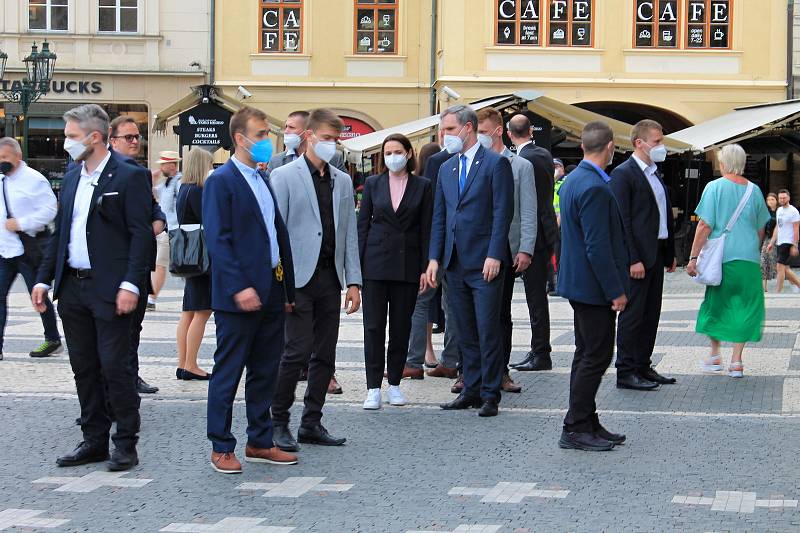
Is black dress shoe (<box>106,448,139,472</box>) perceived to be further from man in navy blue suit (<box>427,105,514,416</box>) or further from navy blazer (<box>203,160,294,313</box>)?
man in navy blue suit (<box>427,105,514,416</box>)

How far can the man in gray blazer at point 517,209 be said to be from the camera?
9656 millimetres

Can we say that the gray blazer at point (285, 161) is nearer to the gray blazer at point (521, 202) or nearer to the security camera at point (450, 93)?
the gray blazer at point (521, 202)

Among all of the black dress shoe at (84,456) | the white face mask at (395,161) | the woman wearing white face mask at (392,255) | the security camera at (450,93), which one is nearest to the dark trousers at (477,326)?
the woman wearing white face mask at (392,255)

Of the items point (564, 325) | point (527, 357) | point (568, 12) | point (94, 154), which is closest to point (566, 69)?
point (568, 12)

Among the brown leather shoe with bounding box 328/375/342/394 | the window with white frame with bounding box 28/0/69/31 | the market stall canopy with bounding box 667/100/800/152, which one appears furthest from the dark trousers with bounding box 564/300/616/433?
the window with white frame with bounding box 28/0/69/31

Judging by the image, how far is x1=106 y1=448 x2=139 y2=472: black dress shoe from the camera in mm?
7168

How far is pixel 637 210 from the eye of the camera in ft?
33.2

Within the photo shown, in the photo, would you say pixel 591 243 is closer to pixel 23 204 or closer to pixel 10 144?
pixel 23 204

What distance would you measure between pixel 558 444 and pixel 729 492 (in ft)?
4.75

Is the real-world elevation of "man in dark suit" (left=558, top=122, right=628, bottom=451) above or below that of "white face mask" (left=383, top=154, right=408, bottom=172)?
below

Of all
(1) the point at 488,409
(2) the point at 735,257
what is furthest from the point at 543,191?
(1) the point at 488,409

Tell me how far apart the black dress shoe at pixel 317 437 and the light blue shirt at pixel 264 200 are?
118 centimetres

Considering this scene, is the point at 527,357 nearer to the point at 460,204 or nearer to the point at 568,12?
the point at 460,204

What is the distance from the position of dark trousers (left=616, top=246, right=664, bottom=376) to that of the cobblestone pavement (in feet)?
0.87
